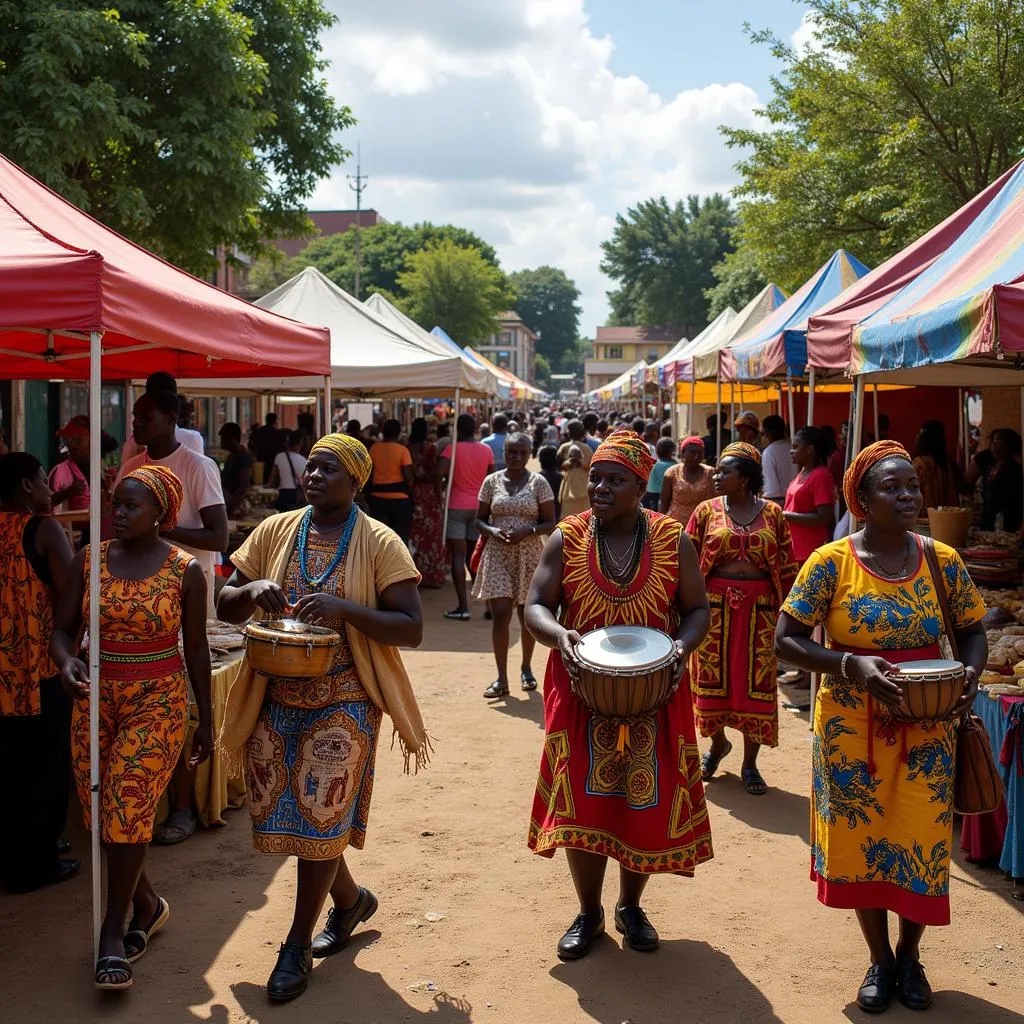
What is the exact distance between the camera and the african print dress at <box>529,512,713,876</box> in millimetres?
3955

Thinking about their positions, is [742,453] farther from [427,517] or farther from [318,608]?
[427,517]

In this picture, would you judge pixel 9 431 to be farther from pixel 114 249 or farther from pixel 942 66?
pixel 942 66

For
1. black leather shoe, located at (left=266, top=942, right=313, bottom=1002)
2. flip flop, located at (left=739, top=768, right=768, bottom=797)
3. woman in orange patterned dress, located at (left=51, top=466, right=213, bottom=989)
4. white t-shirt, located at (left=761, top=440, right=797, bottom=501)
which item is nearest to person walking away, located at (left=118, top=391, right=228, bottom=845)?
woman in orange patterned dress, located at (left=51, top=466, right=213, bottom=989)

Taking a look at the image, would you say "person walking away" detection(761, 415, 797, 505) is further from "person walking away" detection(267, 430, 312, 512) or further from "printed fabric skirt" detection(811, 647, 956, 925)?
"printed fabric skirt" detection(811, 647, 956, 925)

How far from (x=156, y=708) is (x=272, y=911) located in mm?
1175

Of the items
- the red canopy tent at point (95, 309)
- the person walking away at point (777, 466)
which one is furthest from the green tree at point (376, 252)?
the red canopy tent at point (95, 309)

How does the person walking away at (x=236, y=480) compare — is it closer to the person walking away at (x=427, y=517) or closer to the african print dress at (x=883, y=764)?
the person walking away at (x=427, y=517)

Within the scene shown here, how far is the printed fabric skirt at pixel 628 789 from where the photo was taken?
13.0 ft

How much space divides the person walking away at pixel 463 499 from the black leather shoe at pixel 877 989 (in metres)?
7.67

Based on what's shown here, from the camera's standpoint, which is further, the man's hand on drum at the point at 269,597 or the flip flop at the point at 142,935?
the flip flop at the point at 142,935

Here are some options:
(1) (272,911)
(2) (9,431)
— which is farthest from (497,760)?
(2) (9,431)

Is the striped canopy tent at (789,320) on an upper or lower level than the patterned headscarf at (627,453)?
upper

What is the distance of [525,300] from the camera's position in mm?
155500

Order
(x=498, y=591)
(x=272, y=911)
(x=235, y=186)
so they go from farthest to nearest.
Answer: (x=235, y=186) < (x=498, y=591) < (x=272, y=911)
